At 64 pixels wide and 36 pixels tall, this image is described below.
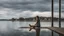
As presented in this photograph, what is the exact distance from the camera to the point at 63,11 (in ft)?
23.0

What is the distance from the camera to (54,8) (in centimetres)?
811

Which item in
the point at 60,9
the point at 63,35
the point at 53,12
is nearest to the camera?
the point at 63,35

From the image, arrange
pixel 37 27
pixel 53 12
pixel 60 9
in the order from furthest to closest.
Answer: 1. pixel 37 27
2. pixel 53 12
3. pixel 60 9

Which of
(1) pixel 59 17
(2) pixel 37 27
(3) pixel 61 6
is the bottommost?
(2) pixel 37 27

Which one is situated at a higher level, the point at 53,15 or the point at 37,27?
the point at 53,15

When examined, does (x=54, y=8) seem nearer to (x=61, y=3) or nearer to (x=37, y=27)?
(x=61, y=3)

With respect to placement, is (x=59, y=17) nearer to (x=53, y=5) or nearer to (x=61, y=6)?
(x=61, y=6)

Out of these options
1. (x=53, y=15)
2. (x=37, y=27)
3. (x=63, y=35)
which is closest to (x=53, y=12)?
(x=53, y=15)

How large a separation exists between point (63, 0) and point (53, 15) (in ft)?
4.08

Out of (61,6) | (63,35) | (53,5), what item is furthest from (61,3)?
(63,35)

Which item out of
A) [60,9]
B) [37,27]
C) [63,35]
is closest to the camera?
[63,35]

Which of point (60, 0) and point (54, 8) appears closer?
point (60, 0)

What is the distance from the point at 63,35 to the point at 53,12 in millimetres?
3819

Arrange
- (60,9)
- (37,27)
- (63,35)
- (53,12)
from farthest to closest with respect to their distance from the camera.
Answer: (37,27), (53,12), (60,9), (63,35)
